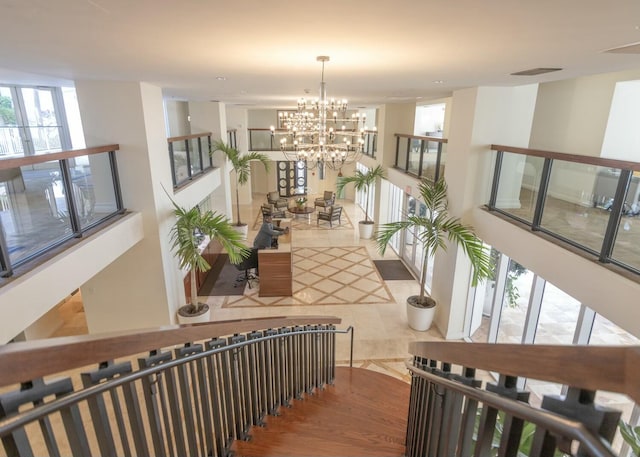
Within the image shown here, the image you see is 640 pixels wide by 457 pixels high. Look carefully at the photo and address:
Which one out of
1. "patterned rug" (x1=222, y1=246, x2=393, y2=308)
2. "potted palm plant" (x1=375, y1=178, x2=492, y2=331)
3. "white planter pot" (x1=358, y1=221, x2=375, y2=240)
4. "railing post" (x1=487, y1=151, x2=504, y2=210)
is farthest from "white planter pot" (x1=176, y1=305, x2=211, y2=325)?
"white planter pot" (x1=358, y1=221, x2=375, y2=240)

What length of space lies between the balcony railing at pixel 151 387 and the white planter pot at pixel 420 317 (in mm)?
4036

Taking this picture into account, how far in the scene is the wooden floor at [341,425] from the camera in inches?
88.6

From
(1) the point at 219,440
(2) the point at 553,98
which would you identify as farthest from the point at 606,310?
(2) the point at 553,98

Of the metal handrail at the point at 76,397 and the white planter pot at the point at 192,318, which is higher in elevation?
the metal handrail at the point at 76,397

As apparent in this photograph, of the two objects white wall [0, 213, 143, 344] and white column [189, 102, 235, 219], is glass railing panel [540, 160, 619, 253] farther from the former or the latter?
white column [189, 102, 235, 219]

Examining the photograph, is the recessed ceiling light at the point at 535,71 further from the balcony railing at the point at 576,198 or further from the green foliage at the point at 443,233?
the green foliage at the point at 443,233

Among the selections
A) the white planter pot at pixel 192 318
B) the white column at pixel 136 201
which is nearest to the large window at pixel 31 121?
the white column at pixel 136 201

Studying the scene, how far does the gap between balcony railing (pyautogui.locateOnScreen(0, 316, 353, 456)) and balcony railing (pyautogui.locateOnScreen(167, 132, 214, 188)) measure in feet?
16.4

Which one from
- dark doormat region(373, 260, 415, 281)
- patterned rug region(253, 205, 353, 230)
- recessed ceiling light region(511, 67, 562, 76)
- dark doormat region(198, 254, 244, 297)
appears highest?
recessed ceiling light region(511, 67, 562, 76)

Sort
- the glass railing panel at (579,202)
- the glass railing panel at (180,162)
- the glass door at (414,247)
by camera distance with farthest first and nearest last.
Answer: the glass door at (414,247), the glass railing panel at (180,162), the glass railing panel at (579,202)

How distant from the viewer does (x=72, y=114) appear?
9.28 metres

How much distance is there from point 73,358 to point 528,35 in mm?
3025

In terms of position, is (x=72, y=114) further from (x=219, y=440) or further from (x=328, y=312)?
(x=219, y=440)

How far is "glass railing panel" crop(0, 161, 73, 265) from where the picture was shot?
3295mm
